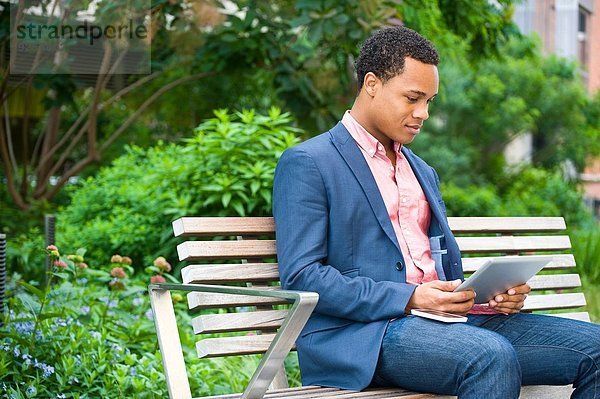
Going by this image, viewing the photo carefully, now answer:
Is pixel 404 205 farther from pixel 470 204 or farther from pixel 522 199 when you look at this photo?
pixel 522 199

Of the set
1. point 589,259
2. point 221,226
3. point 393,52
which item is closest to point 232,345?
point 221,226

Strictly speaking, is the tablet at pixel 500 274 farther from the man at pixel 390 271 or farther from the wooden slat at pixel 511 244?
the wooden slat at pixel 511 244

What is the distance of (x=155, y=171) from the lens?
21.1 feet

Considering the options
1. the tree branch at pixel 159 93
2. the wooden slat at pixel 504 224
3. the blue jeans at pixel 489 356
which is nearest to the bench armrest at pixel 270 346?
the blue jeans at pixel 489 356

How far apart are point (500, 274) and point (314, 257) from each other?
1.70 feet

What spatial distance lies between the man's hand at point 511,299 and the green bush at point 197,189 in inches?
96.3

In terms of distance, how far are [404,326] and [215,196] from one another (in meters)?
2.90

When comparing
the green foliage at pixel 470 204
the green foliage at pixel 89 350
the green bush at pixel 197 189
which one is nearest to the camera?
the green foliage at pixel 89 350

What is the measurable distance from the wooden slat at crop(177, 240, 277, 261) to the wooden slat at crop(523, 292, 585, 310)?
1121 millimetres

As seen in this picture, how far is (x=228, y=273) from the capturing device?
3.28 metres

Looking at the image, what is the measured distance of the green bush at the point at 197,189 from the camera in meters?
5.77

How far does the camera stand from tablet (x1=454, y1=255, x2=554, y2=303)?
2874 mm

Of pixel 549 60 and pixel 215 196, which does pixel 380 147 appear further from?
pixel 549 60

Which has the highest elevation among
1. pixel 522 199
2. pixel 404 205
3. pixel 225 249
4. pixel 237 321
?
pixel 404 205
